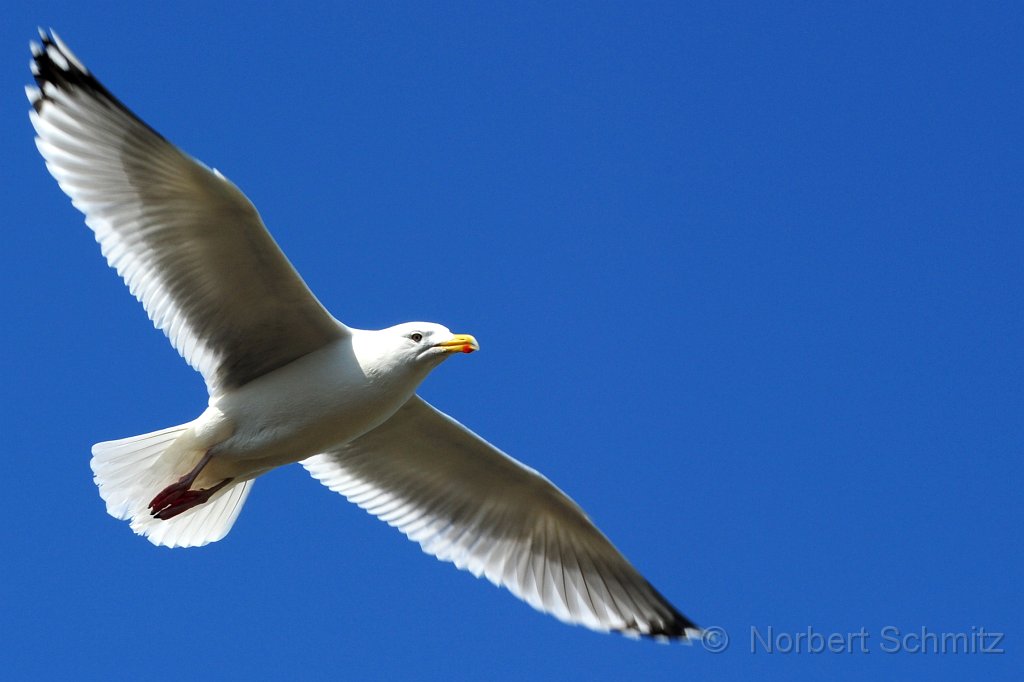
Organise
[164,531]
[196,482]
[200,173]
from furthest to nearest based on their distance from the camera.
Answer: [164,531]
[196,482]
[200,173]

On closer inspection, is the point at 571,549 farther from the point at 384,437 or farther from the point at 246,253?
the point at 246,253

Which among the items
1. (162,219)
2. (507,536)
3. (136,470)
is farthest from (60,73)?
(507,536)

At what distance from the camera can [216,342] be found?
8.12 m

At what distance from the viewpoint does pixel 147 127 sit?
7.50 m

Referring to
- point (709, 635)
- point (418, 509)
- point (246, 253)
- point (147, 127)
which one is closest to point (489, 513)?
point (418, 509)

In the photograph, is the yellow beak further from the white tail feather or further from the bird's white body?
the white tail feather

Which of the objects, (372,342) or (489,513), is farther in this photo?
(489,513)

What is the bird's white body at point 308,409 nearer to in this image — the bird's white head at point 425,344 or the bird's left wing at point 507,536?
the bird's white head at point 425,344

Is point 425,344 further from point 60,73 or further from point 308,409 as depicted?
point 60,73

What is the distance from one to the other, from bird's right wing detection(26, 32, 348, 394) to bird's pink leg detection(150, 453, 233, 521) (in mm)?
751

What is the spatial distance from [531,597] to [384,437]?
1.41 metres

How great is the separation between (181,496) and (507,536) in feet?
7.26

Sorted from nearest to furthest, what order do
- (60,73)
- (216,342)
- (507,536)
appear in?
(60,73) → (216,342) → (507,536)

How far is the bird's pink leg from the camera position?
779 cm
